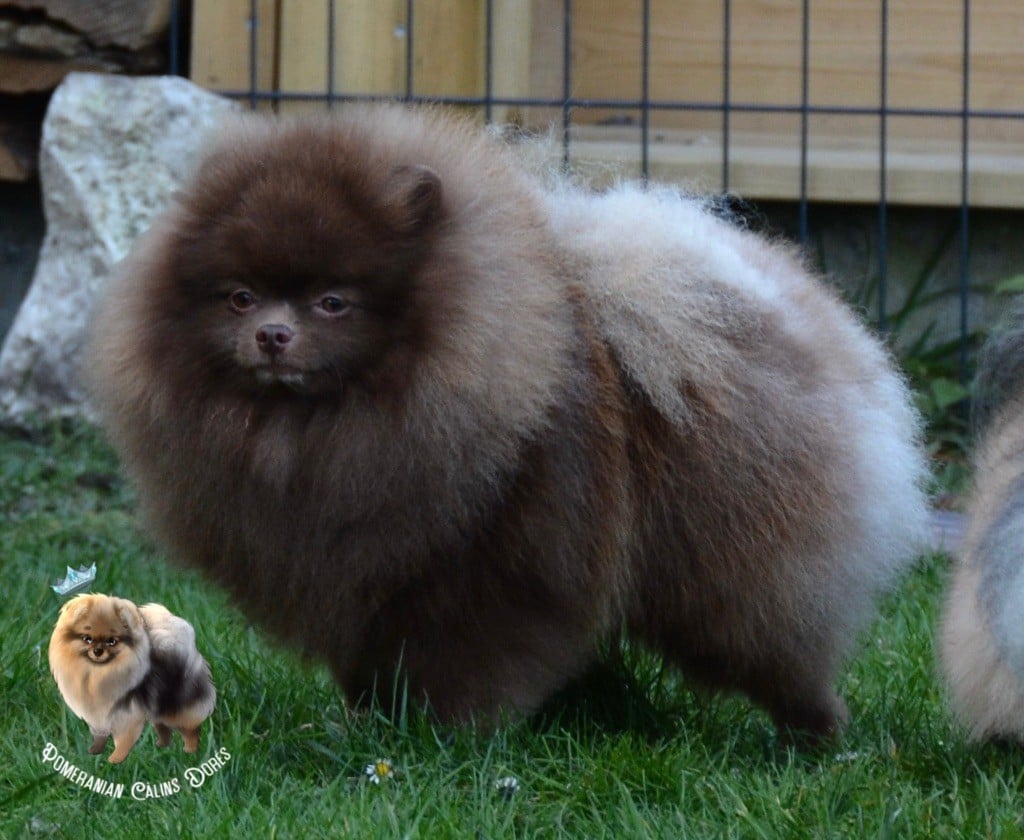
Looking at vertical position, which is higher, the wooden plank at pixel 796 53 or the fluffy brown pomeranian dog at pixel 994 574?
the wooden plank at pixel 796 53

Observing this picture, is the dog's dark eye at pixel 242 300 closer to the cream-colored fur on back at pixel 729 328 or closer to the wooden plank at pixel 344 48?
the cream-colored fur on back at pixel 729 328

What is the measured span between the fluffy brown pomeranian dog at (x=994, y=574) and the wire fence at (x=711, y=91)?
8.06ft

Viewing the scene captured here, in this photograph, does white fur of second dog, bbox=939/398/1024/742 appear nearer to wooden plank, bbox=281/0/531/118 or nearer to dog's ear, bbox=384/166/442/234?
dog's ear, bbox=384/166/442/234

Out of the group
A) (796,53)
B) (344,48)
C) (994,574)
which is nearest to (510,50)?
(344,48)

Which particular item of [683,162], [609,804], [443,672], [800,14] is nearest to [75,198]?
[683,162]

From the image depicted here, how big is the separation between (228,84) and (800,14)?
255cm

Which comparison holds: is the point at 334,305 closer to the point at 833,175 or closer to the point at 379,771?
the point at 379,771

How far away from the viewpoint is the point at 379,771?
291 centimetres

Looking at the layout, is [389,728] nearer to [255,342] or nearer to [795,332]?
[255,342]

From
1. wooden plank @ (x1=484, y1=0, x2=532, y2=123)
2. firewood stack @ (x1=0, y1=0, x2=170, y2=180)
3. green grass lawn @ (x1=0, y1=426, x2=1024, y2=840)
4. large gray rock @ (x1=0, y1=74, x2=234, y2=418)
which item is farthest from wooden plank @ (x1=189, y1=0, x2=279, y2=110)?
green grass lawn @ (x1=0, y1=426, x2=1024, y2=840)

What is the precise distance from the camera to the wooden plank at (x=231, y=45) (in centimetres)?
612

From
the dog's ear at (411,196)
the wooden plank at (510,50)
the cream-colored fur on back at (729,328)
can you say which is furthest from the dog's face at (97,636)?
the wooden plank at (510,50)

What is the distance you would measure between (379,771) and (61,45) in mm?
4317

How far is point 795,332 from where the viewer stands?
3150mm
